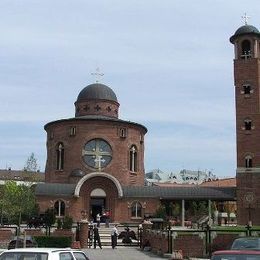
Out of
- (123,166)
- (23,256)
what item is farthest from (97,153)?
(23,256)

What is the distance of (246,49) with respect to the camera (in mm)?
52844

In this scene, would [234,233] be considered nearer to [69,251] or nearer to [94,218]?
[69,251]

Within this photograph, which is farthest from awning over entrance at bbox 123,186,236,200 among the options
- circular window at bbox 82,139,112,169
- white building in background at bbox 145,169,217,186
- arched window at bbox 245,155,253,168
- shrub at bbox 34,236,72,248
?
white building in background at bbox 145,169,217,186

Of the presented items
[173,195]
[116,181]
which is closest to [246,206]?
[173,195]

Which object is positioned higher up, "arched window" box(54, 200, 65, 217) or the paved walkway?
"arched window" box(54, 200, 65, 217)

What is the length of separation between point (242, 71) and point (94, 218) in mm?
20324

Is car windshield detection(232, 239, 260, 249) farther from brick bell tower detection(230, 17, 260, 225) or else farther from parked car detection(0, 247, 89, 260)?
brick bell tower detection(230, 17, 260, 225)

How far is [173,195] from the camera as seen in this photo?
5166cm

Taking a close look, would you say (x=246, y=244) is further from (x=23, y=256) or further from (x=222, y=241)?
(x=23, y=256)

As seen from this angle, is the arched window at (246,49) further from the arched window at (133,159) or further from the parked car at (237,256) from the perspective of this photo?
the parked car at (237,256)

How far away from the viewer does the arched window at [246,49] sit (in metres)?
52.5

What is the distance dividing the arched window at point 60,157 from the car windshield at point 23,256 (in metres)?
44.1

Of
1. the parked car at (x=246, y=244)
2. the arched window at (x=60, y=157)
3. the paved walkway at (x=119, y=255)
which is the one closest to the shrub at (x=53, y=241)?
the paved walkway at (x=119, y=255)

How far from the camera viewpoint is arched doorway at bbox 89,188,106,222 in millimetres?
51812
